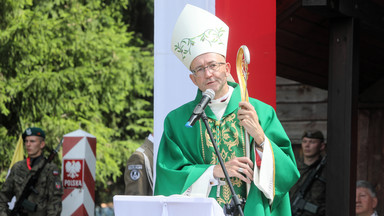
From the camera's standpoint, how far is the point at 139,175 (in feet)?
21.9

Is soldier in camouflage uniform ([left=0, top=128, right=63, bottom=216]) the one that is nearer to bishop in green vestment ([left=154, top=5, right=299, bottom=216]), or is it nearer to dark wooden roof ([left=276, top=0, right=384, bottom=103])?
dark wooden roof ([left=276, top=0, right=384, bottom=103])

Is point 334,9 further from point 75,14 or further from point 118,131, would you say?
point 118,131

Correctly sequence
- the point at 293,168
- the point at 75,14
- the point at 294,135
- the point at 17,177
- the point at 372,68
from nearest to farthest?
the point at 293,168 → the point at 17,177 → the point at 372,68 → the point at 294,135 → the point at 75,14

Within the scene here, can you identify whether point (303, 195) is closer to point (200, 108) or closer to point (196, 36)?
point (196, 36)

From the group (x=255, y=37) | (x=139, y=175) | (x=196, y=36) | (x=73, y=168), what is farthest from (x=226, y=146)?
(x=73, y=168)

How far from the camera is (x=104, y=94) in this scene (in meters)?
16.4

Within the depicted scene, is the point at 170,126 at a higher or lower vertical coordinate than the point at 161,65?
lower

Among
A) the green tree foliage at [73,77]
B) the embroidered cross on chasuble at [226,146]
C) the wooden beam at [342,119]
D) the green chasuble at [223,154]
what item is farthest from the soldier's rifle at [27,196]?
the embroidered cross on chasuble at [226,146]

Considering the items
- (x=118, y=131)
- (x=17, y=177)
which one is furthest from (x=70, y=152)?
(x=118, y=131)

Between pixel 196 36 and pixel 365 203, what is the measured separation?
4289 mm

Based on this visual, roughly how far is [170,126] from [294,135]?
7.03m

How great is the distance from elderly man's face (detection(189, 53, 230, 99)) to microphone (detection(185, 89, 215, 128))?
251 millimetres

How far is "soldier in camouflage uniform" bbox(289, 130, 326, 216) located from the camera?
323 inches

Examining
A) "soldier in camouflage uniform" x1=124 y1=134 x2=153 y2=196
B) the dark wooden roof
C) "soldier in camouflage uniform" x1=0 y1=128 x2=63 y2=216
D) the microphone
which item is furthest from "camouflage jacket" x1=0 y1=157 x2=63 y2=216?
the microphone
